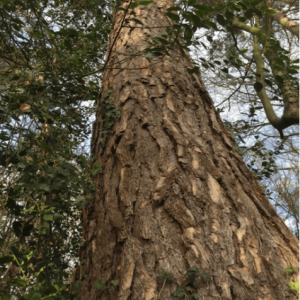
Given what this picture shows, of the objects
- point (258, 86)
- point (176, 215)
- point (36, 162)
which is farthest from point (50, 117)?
point (258, 86)

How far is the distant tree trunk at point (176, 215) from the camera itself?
0.95 meters

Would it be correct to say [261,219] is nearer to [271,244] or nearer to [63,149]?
[271,244]

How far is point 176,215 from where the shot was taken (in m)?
1.10

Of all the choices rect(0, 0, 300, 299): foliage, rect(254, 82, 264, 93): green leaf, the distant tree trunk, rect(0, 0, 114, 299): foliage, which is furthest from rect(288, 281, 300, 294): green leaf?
rect(254, 82, 264, 93): green leaf

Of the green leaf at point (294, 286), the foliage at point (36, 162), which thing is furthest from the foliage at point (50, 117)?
the green leaf at point (294, 286)

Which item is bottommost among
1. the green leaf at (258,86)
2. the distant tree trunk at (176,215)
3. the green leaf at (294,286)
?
the green leaf at (294,286)

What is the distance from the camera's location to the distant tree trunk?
3.13 feet

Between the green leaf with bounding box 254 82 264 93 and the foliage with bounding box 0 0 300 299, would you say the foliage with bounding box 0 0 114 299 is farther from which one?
the green leaf with bounding box 254 82 264 93

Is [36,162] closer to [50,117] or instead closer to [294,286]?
[50,117]

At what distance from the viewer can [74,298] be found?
115 cm

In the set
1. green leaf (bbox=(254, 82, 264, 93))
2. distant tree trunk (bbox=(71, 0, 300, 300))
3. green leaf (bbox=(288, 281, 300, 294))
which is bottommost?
green leaf (bbox=(288, 281, 300, 294))

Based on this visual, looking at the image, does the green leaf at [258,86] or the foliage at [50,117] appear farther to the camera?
the green leaf at [258,86]

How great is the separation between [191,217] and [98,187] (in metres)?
0.55

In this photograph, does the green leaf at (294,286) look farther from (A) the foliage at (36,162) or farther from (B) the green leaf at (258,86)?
(B) the green leaf at (258,86)
